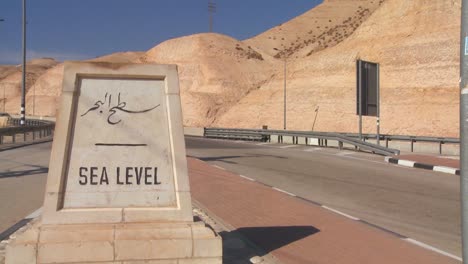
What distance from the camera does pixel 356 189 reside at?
13906 millimetres

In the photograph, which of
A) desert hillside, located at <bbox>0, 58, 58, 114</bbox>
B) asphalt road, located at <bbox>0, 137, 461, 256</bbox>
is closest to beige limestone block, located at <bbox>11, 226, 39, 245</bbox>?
asphalt road, located at <bbox>0, 137, 461, 256</bbox>

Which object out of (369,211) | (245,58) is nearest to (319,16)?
(245,58)

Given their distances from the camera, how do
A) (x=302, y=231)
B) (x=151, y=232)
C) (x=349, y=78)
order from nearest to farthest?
(x=151, y=232)
(x=302, y=231)
(x=349, y=78)

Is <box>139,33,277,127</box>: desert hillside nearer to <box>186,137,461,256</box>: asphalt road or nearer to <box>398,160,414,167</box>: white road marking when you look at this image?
<box>398,160,414,167</box>: white road marking

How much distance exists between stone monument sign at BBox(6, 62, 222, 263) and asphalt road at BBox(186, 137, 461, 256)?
3.89 m

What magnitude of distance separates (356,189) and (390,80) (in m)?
41.3

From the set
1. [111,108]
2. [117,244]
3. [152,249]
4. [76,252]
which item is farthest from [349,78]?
[76,252]

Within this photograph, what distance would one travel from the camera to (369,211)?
10.6m

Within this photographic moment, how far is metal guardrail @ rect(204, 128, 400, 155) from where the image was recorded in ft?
87.7

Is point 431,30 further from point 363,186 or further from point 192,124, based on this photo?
point 363,186

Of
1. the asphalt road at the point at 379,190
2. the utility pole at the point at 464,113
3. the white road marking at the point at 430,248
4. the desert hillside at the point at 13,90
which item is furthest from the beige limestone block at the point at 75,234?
the desert hillside at the point at 13,90

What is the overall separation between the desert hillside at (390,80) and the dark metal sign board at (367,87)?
48.5 feet

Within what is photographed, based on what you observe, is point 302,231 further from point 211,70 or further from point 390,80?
point 211,70

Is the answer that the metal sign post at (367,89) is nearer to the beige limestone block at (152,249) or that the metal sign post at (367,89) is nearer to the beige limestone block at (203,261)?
the beige limestone block at (203,261)
